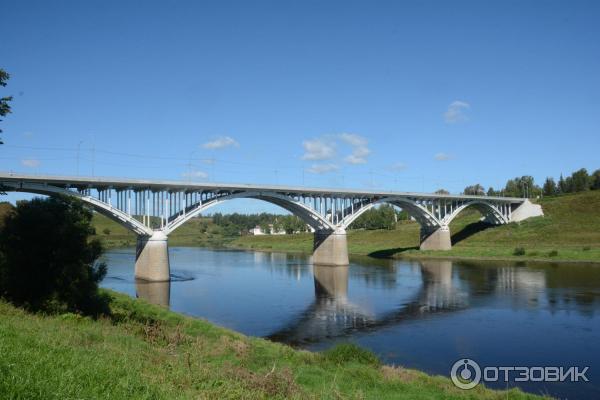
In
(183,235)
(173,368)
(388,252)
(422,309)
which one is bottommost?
(422,309)

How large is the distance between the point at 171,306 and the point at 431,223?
5043cm

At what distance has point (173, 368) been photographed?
364 inches

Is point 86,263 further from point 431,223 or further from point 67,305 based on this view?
point 431,223

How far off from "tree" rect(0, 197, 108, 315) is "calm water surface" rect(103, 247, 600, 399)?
29.0 feet

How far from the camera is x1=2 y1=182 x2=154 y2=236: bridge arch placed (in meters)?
38.0

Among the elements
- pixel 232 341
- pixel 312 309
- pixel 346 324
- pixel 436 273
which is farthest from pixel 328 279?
pixel 232 341

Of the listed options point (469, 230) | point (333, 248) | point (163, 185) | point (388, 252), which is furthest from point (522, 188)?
point (163, 185)

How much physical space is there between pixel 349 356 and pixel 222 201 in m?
38.1

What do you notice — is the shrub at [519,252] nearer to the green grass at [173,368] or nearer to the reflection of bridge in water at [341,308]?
the reflection of bridge in water at [341,308]

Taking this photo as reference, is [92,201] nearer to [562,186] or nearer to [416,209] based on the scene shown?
[416,209]

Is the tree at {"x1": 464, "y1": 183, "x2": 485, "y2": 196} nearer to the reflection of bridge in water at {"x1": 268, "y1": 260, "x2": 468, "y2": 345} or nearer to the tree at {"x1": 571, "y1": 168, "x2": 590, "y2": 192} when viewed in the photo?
the tree at {"x1": 571, "y1": 168, "x2": 590, "y2": 192}

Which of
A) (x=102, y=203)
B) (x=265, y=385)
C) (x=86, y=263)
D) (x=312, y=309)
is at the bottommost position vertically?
(x=312, y=309)

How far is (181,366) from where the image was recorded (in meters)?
9.63

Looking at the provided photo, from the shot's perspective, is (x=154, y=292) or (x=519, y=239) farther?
(x=519, y=239)
